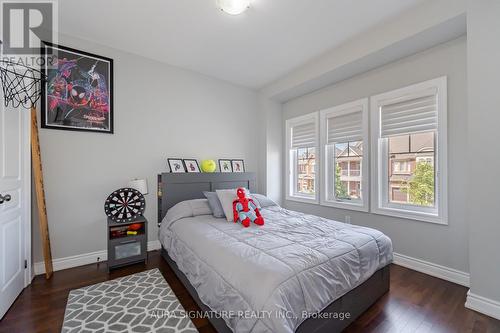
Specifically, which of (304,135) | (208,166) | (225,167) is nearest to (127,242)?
(208,166)

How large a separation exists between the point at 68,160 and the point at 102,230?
0.99 metres

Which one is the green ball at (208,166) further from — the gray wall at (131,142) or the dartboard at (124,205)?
the dartboard at (124,205)

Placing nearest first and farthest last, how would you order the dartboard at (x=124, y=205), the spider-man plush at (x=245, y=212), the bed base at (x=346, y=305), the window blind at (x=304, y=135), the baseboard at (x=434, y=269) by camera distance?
the bed base at (x=346, y=305), the baseboard at (x=434, y=269), the spider-man plush at (x=245, y=212), the dartboard at (x=124, y=205), the window blind at (x=304, y=135)

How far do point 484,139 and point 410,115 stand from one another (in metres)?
0.96

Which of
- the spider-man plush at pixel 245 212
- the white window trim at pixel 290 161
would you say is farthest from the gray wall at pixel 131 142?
the spider-man plush at pixel 245 212

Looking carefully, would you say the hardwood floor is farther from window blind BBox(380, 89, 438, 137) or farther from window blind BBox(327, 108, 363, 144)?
window blind BBox(327, 108, 363, 144)

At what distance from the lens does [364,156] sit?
3211 millimetres

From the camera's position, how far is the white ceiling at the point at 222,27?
2.24 metres

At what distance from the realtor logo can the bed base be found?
2872mm

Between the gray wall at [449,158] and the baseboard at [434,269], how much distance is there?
5 centimetres

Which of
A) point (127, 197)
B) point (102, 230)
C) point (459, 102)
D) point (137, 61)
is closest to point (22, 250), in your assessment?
point (102, 230)

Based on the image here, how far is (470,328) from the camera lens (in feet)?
5.57

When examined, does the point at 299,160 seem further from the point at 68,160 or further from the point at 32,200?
the point at 32,200

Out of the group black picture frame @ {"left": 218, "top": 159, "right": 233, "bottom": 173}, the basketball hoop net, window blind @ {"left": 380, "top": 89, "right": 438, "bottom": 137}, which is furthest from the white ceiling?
black picture frame @ {"left": 218, "top": 159, "right": 233, "bottom": 173}
